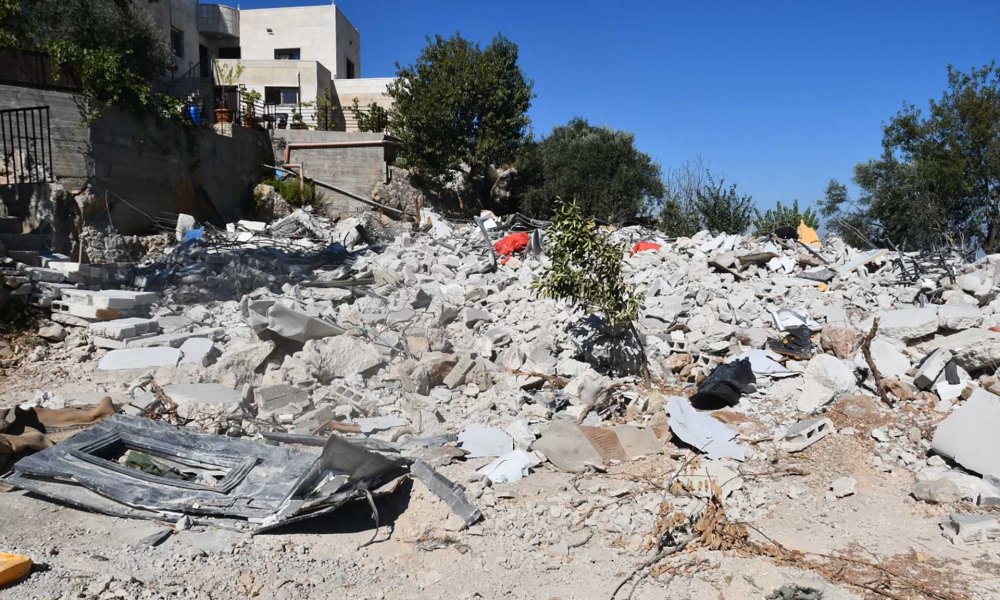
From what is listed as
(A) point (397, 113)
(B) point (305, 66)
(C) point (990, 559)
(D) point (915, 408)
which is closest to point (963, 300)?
(D) point (915, 408)

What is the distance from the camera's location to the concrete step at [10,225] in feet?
Answer: 29.0

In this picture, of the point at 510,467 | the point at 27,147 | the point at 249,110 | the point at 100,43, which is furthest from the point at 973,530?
the point at 100,43

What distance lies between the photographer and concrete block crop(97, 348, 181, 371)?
670 cm

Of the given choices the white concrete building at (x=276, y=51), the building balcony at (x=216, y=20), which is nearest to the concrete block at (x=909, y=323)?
the white concrete building at (x=276, y=51)

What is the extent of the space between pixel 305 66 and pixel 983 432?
23356 mm

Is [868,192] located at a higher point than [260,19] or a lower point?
lower

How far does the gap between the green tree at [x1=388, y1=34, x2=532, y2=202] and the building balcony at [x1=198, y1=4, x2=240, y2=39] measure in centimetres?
1046

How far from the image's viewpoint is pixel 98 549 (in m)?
3.59

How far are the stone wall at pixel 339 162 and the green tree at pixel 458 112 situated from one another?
0.97 meters

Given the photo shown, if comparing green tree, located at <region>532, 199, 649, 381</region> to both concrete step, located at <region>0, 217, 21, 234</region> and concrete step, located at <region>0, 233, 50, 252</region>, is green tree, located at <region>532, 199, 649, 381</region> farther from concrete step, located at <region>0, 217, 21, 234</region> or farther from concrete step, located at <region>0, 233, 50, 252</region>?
concrete step, located at <region>0, 217, 21, 234</region>

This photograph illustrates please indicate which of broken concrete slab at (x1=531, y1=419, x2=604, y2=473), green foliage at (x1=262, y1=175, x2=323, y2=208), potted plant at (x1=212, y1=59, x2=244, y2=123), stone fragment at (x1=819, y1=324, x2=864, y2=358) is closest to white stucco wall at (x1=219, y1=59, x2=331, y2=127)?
potted plant at (x1=212, y1=59, x2=244, y2=123)

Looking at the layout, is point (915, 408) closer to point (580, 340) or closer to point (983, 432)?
point (983, 432)

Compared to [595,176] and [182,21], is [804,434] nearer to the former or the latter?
[595,176]

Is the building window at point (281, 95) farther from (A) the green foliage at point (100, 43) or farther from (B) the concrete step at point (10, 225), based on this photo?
(B) the concrete step at point (10, 225)
